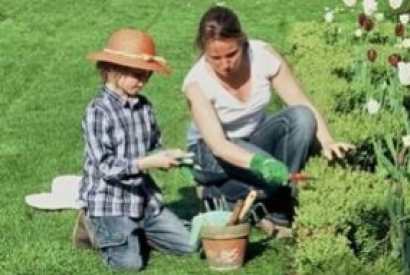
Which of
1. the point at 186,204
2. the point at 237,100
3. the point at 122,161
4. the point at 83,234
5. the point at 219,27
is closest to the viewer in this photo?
the point at 122,161

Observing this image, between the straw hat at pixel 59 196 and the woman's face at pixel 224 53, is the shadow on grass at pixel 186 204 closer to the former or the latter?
the straw hat at pixel 59 196

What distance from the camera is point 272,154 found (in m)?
6.06

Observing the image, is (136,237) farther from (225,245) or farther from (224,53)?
(224,53)

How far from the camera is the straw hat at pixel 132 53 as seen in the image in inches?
217

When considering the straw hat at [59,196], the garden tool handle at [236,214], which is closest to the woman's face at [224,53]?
the garden tool handle at [236,214]

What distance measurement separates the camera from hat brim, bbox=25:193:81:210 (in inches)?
253

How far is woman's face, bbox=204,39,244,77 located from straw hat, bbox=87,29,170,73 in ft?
0.77

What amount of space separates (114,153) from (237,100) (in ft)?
2.31

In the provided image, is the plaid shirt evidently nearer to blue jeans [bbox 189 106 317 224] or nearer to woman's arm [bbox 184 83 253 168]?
woman's arm [bbox 184 83 253 168]

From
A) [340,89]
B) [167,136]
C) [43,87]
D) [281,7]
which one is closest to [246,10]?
[281,7]

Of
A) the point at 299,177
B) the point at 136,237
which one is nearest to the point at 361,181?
the point at 299,177

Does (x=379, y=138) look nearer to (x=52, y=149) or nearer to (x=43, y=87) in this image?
(x=52, y=149)

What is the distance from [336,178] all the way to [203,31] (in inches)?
35.4

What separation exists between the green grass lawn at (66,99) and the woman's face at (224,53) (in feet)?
2.75
